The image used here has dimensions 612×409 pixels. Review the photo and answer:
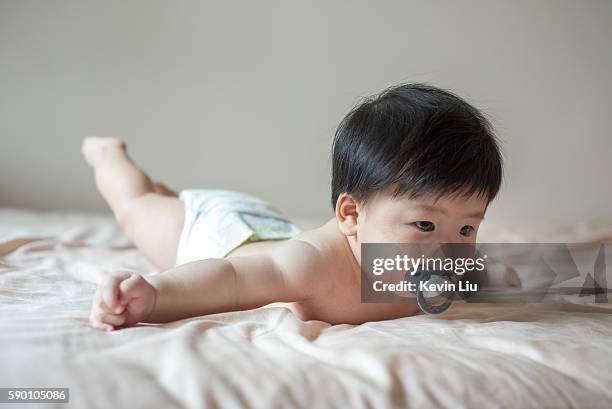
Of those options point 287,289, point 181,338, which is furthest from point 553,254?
point 181,338

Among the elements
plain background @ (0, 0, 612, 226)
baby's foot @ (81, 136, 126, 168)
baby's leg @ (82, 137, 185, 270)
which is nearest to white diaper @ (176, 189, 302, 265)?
baby's leg @ (82, 137, 185, 270)

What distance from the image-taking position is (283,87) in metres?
2.71

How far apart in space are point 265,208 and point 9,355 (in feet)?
2.83

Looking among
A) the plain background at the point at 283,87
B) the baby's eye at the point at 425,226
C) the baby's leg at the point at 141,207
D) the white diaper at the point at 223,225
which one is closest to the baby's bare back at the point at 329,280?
the baby's eye at the point at 425,226

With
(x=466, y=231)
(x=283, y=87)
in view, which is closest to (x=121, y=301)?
(x=466, y=231)

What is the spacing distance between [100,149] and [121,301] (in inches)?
42.7

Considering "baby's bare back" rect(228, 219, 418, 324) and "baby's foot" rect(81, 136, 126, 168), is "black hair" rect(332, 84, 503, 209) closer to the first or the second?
"baby's bare back" rect(228, 219, 418, 324)

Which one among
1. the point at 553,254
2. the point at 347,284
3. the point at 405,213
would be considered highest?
the point at 405,213

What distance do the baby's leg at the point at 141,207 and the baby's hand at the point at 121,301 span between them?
63 centimetres

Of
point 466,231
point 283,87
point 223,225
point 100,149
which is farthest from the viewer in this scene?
point 283,87

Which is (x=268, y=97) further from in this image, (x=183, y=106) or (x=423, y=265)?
(x=423, y=265)

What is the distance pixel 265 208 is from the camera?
1402 millimetres

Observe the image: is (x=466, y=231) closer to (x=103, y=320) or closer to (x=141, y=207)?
(x=103, y=320)

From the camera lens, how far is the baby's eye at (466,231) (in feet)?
2.96
